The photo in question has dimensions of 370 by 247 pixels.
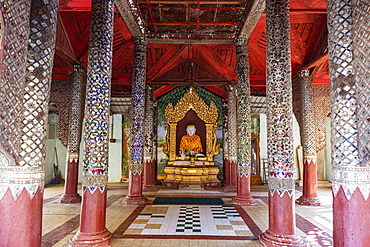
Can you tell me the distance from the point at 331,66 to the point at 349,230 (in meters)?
2.26

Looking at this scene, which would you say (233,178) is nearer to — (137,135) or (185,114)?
(185,114)

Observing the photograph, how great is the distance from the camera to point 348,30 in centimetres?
368

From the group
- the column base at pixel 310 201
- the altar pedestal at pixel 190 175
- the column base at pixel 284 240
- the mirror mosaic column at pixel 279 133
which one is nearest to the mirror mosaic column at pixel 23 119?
the column base at pixel 284 240

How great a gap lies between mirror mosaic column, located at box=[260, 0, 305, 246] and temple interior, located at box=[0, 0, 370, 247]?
0.03 metres

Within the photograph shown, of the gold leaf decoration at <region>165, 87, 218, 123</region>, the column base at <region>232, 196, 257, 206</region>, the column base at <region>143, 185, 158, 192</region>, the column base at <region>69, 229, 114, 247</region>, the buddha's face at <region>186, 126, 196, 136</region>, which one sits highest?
the gold leaf decoration at <region>165, 87, 218, 123</region>

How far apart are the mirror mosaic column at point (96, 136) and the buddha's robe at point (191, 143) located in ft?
37.6

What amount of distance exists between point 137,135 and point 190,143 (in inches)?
311

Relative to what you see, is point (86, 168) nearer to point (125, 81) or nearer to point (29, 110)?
point (29, 110)

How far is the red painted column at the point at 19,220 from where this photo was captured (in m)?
3.13

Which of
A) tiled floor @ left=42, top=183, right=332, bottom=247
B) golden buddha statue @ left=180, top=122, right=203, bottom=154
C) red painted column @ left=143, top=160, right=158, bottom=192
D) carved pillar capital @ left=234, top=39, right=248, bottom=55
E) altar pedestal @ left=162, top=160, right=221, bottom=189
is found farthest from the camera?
golden buddha statue @ left=180, top=122, right=203, bottom=154

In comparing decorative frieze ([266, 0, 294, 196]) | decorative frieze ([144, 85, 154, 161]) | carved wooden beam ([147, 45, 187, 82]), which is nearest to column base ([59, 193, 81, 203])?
decorative frieze ([144, 85, 154, 161])

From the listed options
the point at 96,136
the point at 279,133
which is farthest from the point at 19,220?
the point at 279,133

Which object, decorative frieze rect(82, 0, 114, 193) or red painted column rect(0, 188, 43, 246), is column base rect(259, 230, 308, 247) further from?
red painted column rect(0, 188, 43, 246)

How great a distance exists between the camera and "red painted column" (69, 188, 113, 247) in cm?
529
